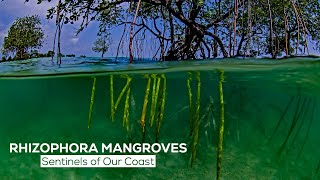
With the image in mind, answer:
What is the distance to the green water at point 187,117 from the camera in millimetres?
7164

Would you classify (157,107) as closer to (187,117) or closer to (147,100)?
(147,100)

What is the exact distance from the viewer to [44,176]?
7.02 metres

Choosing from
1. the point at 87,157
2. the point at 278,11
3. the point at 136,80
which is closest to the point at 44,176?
the point at 87,157

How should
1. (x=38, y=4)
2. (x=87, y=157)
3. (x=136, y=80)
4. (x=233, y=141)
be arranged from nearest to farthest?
(x=87, y=157), (x=233, y=141), (x=136, y=80), (x=38, y=4)

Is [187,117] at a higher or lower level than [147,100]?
lower

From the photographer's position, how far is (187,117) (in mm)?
7395

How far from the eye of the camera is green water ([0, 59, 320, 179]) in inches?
282

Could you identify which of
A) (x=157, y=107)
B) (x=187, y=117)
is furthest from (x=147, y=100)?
(x=187, y=117)

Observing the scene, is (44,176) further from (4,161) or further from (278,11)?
(278,11)

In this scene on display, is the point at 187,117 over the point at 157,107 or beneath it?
beneath

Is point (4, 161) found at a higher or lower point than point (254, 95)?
lower

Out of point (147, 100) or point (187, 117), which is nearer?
point (147, 100)

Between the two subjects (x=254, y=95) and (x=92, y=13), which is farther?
(x=92, y=13)

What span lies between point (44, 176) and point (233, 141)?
8.23ft
